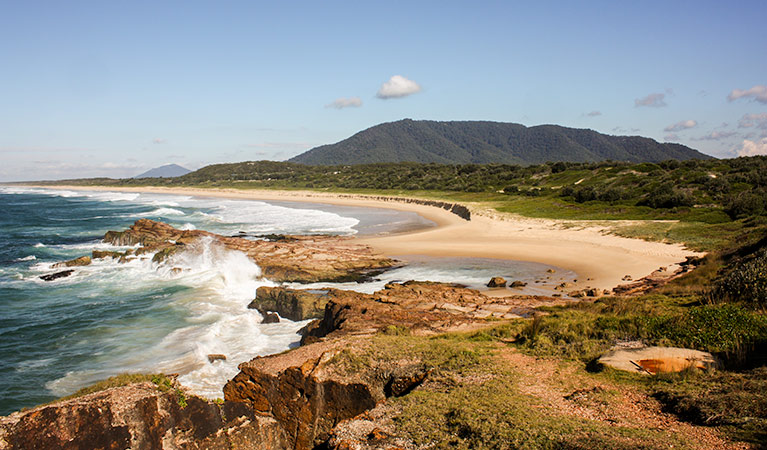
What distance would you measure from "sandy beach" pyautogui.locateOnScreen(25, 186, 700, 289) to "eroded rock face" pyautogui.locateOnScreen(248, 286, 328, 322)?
31.4 feet

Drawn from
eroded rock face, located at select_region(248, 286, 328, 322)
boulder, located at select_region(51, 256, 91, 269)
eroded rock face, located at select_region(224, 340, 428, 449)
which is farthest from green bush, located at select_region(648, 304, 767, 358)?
boulder, located at select_region(51, 256, 91, 269)

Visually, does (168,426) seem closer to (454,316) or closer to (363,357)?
(363,357)

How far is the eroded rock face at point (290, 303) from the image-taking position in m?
14.6

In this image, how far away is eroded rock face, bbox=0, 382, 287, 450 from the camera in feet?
17.6

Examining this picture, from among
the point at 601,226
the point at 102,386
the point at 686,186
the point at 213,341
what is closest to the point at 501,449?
the point at 102,386

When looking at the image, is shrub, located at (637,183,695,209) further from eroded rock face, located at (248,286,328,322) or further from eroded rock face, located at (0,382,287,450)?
eroded rock face, located at (0,382,287,450)

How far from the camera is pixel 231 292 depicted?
61.7 ft

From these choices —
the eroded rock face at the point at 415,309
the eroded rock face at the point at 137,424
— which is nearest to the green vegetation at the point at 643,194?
the eroded rock face at the point at 415,309

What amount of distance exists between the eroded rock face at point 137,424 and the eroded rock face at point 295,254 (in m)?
12.9

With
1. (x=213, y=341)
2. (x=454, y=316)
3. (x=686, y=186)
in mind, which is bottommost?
(x=213, y=341)

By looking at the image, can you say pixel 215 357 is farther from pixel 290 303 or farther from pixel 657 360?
pixel 657 360

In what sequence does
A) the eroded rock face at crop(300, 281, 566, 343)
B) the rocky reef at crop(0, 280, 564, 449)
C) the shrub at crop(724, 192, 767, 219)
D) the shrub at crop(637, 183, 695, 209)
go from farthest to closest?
the shrub at crop(637, 183, 695, 209) < the shrub at crop(724, 192, 767, 219) < the eroded rock face at crop(300, 281, 566, 343) < the rocky reef at crop(0, 280, 564, 449)

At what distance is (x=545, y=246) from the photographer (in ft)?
83.5

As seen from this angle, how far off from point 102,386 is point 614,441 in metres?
7.44
